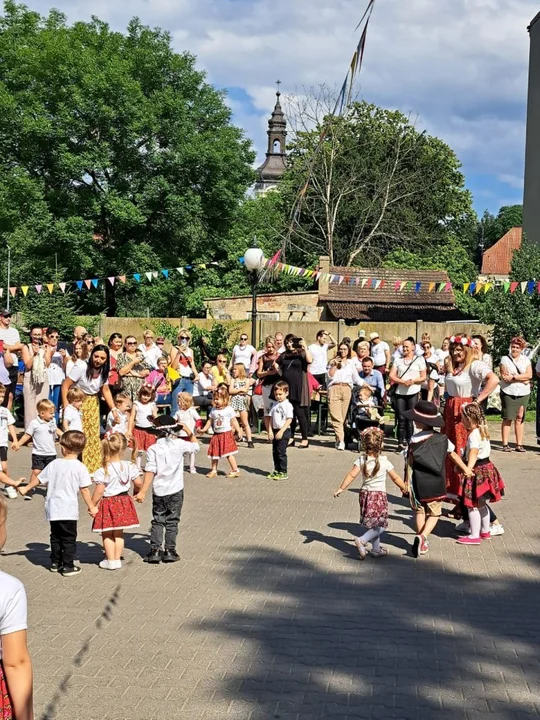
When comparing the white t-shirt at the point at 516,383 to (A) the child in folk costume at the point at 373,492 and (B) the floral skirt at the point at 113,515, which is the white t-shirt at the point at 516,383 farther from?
(B) the floral skirt at the point at 113,515

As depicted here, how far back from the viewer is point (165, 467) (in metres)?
8.33

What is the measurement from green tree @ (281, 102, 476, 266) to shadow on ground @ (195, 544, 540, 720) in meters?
43.2

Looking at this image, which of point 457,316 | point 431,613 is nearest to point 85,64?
point 457,316

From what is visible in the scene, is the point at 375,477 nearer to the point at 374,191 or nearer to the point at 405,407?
the point at 405,407

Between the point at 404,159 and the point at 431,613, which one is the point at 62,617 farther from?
the point at 404,159

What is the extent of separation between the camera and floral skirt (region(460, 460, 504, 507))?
8852mm

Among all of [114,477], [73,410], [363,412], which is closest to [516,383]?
[363,412]

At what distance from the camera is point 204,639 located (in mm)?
6344

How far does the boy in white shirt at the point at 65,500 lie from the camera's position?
789cm

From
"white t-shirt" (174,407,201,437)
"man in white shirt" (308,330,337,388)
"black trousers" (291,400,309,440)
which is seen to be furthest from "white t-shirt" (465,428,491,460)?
"man in white shirt" (308,330,337,388)

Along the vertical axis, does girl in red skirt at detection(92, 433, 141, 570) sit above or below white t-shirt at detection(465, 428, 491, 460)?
below

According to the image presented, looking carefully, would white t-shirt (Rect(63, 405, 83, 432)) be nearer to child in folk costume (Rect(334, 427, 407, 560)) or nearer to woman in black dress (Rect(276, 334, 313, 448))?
woman in black dress (Rect(276, 334, 313, 448))

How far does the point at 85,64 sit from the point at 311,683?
3218 centimetres

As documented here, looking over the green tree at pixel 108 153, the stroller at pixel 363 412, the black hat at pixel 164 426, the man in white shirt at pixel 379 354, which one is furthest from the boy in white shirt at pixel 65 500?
the green tree at pixel 108 153
